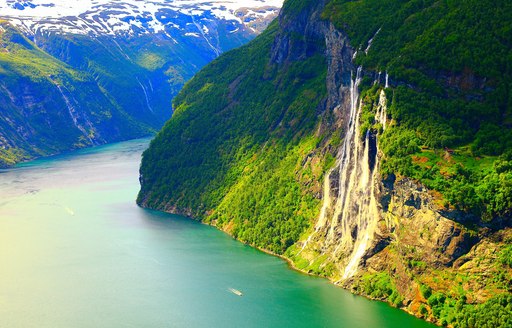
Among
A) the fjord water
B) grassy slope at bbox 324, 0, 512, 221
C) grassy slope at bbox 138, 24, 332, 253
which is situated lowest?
the fjord water

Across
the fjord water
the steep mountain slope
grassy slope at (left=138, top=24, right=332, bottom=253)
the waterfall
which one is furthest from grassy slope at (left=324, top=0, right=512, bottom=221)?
grassy slope at (left=138, top=24, right=332, bottom=253)

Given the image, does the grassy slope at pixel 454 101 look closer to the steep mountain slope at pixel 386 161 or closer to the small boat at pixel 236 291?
the steep mountain slope at pixel 386 161

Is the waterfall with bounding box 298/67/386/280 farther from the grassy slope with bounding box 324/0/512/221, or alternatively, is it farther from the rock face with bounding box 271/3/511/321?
the grassy slope with bounding box 324/0/512/221

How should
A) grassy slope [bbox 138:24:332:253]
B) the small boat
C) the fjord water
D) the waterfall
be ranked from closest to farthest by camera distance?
the fjord water → the small boat → the waterfall → grassy slope [bbox 138:24:332:253]

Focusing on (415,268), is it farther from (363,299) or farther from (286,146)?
(286,146)

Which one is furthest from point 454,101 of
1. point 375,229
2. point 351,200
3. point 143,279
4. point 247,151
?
point 247,151

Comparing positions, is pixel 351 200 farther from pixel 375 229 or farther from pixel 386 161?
pixel 386 161

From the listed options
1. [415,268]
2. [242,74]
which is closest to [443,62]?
[415,268]
